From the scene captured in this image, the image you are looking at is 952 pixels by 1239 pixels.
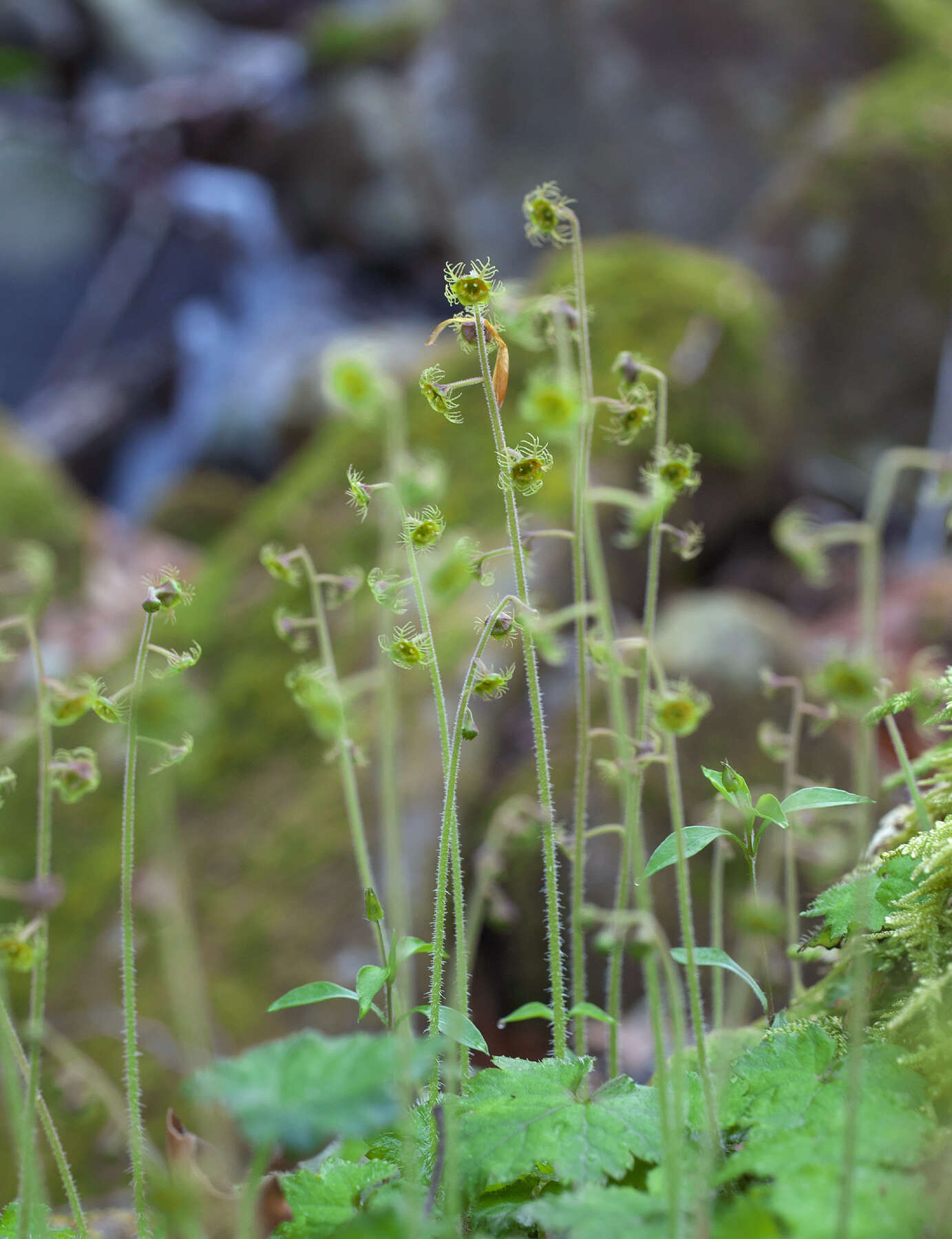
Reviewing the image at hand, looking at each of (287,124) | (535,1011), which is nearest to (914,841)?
(535,1011)

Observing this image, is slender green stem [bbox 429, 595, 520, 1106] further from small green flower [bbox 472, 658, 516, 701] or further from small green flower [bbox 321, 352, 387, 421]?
small green flower [bbox 321, 352, 387, 421]

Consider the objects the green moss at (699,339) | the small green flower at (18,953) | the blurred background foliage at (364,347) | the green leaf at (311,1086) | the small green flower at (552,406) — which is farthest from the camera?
the green moss at (699,339)

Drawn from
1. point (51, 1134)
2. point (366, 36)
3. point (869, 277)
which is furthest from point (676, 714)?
point (366, 36)

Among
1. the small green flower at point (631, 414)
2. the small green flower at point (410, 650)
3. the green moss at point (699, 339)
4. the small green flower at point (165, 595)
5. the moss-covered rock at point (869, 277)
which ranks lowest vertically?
the small green flower at point (410, 650)

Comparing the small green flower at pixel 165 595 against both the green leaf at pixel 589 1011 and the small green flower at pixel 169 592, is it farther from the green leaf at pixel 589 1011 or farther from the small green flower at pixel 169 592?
the green leaf at pixel 589 1011

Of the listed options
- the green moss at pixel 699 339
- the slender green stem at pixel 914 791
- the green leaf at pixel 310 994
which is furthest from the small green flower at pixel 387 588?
the green moss at pixel 699 339

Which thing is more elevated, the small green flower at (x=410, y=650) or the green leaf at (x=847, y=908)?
the small green flower at (x=410, y=650)
